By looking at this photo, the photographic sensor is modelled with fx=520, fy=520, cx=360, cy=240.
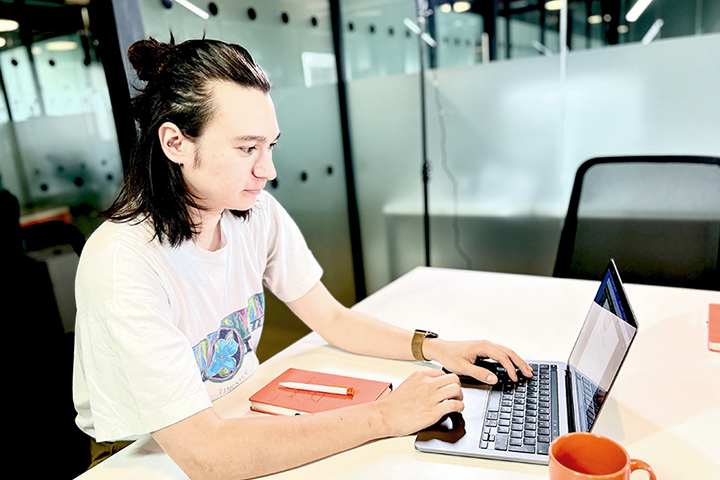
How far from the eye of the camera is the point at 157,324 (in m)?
0.78

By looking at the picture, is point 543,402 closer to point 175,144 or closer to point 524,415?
point 524,415

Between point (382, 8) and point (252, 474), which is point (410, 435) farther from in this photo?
point (382, 8)

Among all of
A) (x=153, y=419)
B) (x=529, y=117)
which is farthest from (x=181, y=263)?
(x=529, y=117)

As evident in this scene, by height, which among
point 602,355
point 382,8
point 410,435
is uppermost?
point 382,8

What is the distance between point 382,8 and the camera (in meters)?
2.73

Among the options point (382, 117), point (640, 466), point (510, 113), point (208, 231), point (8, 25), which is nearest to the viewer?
point (640, 466)

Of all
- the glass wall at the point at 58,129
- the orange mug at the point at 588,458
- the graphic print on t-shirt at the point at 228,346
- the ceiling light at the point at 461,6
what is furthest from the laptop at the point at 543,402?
the ceiling light at the point at 461,6

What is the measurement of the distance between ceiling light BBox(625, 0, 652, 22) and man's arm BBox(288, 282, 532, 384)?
1.80m

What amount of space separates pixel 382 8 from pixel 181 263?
7.34 ft

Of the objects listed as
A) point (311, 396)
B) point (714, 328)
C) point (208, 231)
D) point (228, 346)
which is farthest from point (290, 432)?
point (714, 328)

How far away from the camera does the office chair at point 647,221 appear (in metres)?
1.49

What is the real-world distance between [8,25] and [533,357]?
1.57m

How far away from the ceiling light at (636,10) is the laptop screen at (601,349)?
1.70 metres

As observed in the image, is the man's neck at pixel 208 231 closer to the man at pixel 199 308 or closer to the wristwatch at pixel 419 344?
the man at pixel 199 308
